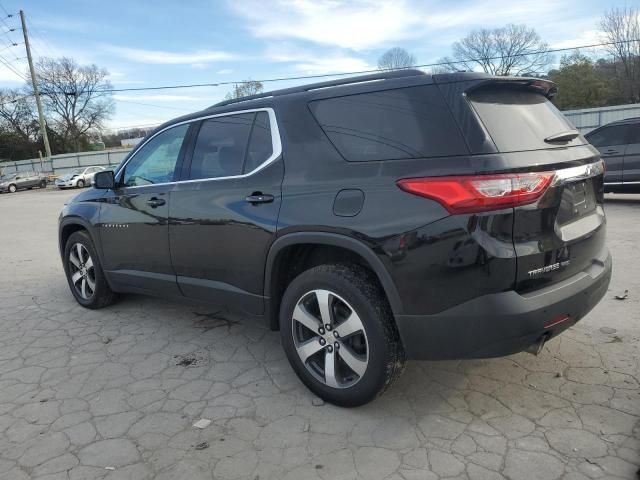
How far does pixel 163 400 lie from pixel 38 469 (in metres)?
0.77

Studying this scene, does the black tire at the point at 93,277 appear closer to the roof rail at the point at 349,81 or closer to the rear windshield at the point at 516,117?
the roof rail at the point at 349,81

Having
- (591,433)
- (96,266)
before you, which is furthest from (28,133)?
(591,433)

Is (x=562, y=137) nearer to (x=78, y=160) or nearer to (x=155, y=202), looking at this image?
(x=155, y=202)

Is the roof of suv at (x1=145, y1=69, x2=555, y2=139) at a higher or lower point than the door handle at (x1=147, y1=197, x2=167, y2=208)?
higher

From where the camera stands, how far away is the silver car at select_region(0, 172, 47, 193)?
34.3 metres

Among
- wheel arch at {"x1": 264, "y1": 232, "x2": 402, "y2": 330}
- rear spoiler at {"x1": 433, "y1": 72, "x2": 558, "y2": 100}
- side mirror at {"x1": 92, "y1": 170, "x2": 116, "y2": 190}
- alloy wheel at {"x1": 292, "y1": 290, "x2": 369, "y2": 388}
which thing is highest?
rear spoiler at {"x1": 433, "y1": 72, "x2": 558, "y2": 100}

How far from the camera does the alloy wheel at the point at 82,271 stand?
491 cm

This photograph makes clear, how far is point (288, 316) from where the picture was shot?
10.0ft

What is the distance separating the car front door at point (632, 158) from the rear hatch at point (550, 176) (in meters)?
7.88

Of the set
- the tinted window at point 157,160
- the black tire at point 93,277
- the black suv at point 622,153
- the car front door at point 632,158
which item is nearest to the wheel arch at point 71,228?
the black tire at point 93,277

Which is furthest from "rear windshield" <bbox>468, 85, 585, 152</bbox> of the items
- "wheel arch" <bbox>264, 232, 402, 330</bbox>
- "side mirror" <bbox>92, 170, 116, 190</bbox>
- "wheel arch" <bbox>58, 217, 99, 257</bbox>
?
"wheel arch" <bbox>58, 217, 99, 257</bbox>

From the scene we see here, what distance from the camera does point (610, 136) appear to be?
10.0 metres

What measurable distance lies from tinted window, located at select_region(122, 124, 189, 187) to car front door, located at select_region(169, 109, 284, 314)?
235 millimetres

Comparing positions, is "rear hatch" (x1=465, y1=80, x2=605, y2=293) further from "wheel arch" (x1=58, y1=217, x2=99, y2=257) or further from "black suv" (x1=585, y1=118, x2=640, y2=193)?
"black suv" (x1=585, y1=118, x2=640, y2=193)
